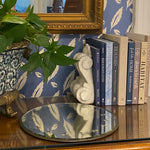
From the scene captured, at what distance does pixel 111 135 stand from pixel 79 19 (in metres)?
0.55

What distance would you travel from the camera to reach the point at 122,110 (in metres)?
1.19

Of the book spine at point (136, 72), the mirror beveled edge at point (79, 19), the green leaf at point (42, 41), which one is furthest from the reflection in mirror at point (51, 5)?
the green leaf at point (42, 41)

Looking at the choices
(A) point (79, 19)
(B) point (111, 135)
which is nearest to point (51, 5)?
(A) point (79, 19)

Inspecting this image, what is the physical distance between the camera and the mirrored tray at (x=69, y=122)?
3.05 feet

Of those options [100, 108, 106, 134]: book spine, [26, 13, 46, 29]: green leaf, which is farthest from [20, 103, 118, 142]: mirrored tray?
[26, 13, 46, 29]: green leaf

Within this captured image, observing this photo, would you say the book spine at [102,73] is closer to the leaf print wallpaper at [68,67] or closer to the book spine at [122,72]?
the book spine at [122,72]

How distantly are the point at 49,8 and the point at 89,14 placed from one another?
166mm

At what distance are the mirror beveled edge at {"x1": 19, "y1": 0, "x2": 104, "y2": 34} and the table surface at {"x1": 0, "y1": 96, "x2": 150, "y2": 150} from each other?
13.3 inches

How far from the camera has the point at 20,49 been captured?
3.37ft

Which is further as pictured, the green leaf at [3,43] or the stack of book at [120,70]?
the stack of book at [120,70]

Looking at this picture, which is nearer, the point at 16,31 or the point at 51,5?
the point at 16,31

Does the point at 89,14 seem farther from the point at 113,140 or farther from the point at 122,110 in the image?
the point at 113,140

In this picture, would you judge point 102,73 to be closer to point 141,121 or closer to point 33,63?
point 141,121

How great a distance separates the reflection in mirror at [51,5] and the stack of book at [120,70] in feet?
0.59
